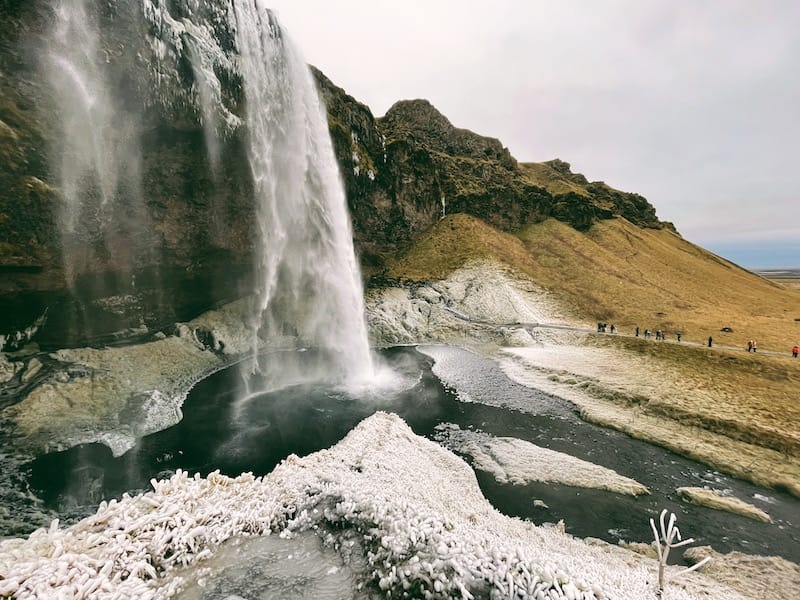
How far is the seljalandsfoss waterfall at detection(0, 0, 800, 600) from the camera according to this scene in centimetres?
955

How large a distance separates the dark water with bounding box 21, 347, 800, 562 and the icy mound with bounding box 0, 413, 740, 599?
413 centimetres

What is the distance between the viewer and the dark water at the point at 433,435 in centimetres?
1716

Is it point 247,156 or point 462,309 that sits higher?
point 247,156

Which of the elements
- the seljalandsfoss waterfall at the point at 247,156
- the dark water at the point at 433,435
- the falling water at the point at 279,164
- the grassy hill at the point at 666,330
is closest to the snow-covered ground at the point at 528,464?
the dark water at the point at 433,435

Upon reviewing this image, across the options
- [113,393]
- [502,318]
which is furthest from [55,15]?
[502,318]

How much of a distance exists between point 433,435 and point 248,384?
20.3 m

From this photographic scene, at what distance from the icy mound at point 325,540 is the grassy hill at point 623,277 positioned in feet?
154

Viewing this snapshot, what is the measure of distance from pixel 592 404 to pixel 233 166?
42.4m

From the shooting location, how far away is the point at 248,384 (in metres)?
35.6

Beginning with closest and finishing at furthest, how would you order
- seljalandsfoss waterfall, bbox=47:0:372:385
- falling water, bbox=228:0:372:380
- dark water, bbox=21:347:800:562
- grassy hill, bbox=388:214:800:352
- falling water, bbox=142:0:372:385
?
dark water, bbox=21:347:800:562 < seljalandsfoss waterfall, bbox=47:0:372:385 < falling water, bbox=142:0:372:385 < falling water, bbox=228:0:372:380 < grassy hill, bbox=388:214:800:352

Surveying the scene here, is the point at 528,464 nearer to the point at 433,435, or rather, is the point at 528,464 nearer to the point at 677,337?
the point at 433,435

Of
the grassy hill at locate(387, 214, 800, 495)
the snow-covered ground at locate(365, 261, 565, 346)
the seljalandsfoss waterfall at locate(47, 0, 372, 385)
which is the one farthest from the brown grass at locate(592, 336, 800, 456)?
the seljalandsfoss waterfall at locate(47, 0, 372, 385)

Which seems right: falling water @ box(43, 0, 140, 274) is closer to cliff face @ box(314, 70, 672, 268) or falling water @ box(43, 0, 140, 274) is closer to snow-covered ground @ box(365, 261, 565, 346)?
cliff face @ box(314, 70, 672, 268)

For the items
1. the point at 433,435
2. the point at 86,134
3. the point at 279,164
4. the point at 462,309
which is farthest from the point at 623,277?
the point at 86,134
